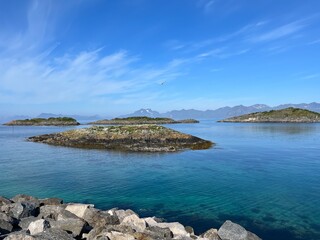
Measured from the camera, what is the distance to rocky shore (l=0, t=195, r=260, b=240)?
13617 mm

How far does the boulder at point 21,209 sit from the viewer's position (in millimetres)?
17234

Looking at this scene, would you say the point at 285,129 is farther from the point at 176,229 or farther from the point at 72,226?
the point at 72,226

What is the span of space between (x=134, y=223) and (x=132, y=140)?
147 feet

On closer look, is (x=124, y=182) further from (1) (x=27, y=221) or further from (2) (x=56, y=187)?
(1) (x=27, y=221)

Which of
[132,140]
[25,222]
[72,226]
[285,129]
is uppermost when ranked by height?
[132,140]

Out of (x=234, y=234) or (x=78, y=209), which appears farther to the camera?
(x=78, y=209)

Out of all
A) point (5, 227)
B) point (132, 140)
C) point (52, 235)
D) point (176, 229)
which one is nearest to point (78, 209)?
point (5, 227)

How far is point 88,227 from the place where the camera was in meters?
15.8

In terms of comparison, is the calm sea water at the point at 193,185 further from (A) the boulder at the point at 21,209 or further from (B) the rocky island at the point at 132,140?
(B) the rocky island at the point at 132,140

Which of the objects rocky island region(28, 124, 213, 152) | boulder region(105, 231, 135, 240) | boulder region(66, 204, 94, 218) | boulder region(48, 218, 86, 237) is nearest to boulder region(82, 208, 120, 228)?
boulder region(66, 204, 94, 218)

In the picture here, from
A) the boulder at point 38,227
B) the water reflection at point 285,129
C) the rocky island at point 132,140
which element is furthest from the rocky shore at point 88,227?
the water reflection at point 285,129

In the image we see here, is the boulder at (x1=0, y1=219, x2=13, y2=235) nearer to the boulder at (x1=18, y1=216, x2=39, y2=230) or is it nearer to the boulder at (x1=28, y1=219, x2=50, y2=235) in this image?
the boulder at (x1=18, y1=216, x2=39, y2=230)

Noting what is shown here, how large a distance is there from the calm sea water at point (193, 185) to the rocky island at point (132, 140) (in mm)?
7897

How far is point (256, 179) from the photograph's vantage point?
3088 centimetres
